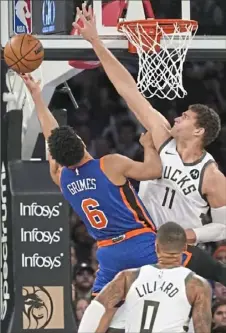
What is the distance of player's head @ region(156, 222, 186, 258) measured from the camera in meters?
5.27

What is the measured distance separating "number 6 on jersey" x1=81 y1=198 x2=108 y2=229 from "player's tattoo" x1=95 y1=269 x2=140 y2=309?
92 centimetres

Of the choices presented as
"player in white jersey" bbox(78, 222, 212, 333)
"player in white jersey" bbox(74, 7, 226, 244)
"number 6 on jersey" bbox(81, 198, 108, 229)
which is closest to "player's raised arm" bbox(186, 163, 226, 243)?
"player in white jersey" bbox(74, 7, 226, 244)

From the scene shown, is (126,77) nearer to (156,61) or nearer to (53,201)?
(156,61)

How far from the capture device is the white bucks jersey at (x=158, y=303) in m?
5.20

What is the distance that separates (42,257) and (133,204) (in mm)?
2212

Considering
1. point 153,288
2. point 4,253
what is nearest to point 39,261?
point 4,253

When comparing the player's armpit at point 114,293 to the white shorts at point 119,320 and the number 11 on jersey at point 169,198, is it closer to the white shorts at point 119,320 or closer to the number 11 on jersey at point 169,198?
the white shorts at point 119,320

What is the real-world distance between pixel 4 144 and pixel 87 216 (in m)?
2.40

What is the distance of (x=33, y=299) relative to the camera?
825 centimetres

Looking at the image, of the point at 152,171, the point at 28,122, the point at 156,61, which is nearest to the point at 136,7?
the point at 156,61

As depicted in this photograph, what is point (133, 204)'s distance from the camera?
6238 mm

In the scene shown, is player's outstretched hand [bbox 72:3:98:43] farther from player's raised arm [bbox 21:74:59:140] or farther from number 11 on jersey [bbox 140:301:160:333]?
number 11 on jersey [bbox 140:301:160:333]

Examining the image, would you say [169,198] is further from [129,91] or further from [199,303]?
[199,303]

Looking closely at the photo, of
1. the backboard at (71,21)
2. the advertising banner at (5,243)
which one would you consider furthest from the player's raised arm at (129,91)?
the advertising banner at (5,243)
